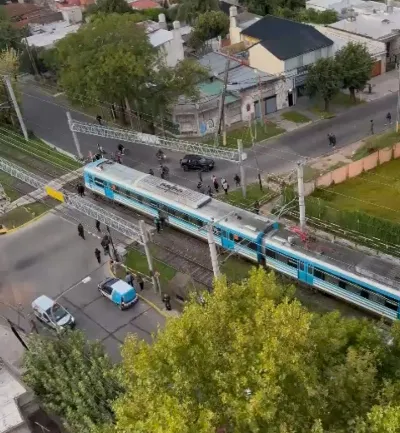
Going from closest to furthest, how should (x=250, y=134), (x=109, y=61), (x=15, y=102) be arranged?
(x=109, y=61) < (x=250, y=134) < (x=15, y=102)

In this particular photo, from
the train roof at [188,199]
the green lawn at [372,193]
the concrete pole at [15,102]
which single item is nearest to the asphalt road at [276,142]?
the concrete pole at [15,102]

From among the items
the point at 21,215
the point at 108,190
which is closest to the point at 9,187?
the point at 21,215

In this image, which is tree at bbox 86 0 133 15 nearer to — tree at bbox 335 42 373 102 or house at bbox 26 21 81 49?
house at bbox 26 21 81 49

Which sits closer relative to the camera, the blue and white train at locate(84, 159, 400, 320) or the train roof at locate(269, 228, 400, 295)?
the train roof at locate(269, 228, 400, 295)

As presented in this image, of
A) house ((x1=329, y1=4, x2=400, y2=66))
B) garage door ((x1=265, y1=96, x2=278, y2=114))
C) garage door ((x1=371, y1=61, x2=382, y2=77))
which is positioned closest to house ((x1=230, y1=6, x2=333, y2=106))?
garage door ((x1=265, y1=96, x2=278, y2=114))

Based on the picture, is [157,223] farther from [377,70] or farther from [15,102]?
[377,70]

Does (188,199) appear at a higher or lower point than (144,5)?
lower
